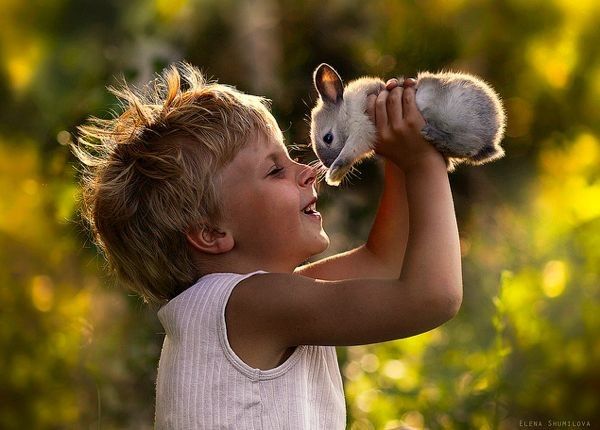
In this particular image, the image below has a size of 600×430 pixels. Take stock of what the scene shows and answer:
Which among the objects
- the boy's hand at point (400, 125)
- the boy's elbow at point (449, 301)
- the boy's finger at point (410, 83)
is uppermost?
the boy's finger at point (410, 83)

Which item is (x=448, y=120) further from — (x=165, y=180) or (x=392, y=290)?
(x=165, y=180)

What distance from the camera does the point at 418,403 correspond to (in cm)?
371

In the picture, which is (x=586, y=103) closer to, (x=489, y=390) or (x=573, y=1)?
(x=573, y=1)

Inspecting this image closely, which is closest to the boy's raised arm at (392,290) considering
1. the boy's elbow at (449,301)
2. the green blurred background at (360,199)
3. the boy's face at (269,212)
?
the boy's elbow at (449,301)

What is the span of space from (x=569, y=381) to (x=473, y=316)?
1.89 feet

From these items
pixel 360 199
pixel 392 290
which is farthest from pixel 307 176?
pixel 360 199

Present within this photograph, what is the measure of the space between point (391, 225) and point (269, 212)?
1.29 ft

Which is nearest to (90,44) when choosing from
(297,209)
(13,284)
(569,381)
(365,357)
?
(13,284)

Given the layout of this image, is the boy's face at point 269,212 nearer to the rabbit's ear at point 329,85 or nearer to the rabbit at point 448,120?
the rabbit at point 448,120

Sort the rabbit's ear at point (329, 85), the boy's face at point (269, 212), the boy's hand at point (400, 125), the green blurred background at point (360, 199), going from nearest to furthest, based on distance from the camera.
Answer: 1. the boy's hand at point (400, 125)
2. the boy's face at point (269, 212)
3. the rabbit's ear at point (329, 85)
4. the green blurred background at point (360, 199)

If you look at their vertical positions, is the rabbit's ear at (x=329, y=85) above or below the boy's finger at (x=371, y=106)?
above

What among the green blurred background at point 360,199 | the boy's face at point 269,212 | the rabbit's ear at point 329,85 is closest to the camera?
the boy's face at point 269,212

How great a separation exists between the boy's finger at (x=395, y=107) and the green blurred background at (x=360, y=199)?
122 centimetres

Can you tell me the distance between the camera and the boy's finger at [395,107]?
7.31ft
